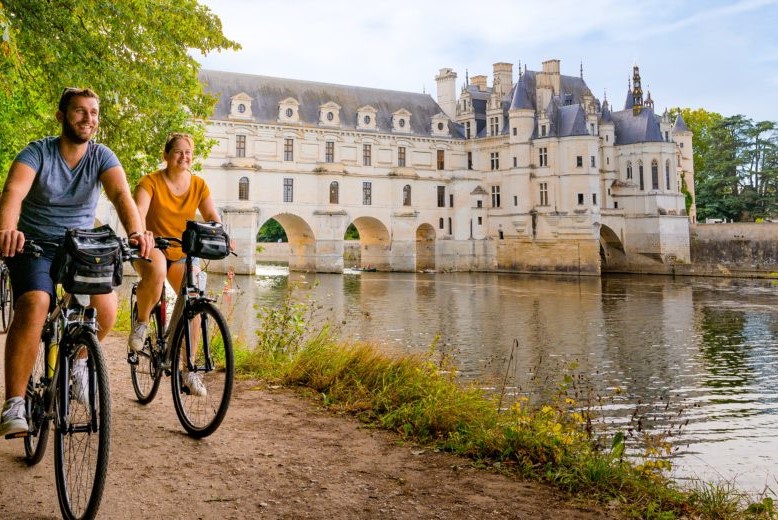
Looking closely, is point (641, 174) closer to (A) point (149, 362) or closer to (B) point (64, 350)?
(A) point (149, 362)

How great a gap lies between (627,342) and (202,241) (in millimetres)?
13783

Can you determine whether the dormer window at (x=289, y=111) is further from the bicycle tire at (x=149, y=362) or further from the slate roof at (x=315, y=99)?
the bicycle tire at (x=149, y=362)

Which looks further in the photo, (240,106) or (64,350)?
(240,106)

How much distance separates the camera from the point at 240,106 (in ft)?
148

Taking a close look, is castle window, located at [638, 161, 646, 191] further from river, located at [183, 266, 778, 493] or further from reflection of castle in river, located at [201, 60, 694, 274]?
river, located at [183, 266, 778, 493]

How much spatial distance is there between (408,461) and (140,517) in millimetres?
1589

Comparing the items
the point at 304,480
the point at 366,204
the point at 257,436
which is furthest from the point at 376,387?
the point at 366,204

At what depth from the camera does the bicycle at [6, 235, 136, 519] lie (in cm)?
285

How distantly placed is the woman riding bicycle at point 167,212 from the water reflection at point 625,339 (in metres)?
2.82

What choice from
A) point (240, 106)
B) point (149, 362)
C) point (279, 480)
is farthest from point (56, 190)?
point (240, 106)

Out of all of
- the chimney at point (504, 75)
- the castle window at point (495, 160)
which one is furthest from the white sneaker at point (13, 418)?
the chimney at point (504, 75)

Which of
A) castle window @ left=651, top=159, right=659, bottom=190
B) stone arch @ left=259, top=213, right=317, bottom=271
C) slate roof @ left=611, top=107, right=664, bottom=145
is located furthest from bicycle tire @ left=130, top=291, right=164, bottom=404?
slate roof @ left=611, top=107, right=664, bottom=145

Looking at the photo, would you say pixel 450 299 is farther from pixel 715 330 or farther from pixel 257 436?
pixel 257 436

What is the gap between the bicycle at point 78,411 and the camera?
285 centimetres
